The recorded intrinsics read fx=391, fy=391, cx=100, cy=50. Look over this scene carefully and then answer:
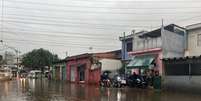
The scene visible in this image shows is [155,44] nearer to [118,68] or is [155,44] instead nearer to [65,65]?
[118,68]

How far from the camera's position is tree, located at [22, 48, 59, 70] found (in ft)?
366

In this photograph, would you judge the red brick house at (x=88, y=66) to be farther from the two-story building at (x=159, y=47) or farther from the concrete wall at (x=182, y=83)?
the concrete wall at (x=182, y=83)

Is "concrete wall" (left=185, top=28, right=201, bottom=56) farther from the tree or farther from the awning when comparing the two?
the tree

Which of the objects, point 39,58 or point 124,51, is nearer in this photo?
point 124,51

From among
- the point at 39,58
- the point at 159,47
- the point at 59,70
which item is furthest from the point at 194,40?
the point at 39,58

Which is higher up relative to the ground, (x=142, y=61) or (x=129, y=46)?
(x=129, y=46)

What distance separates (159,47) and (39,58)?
3026 inches

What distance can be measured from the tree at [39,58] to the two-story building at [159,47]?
71716 mm

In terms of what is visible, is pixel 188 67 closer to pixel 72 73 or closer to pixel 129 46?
pixel 129 46

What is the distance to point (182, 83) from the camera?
110ft

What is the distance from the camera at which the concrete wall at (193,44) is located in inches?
1469

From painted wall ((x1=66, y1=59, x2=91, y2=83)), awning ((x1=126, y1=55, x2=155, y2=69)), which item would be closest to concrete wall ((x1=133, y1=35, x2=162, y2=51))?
awning ((x1=126, y1=55, x2=155, y2=69))

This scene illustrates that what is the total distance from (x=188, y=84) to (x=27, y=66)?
294 feet

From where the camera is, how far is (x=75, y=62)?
207 feet
